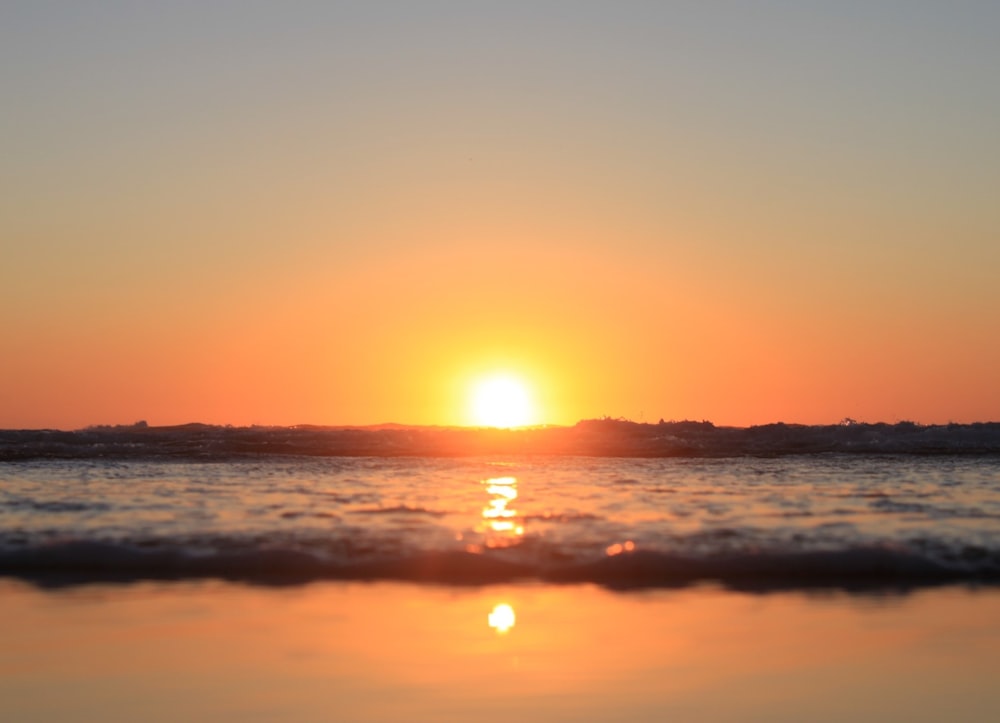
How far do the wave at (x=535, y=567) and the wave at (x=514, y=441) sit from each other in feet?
43.2

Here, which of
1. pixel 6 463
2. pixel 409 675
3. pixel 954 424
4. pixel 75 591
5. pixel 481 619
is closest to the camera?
pixel 409 675

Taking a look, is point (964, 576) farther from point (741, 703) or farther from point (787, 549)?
point (741, 703)

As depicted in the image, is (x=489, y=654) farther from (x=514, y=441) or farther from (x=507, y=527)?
(x=514, y=441)

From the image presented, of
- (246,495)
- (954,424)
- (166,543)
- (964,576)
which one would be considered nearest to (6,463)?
(246,495)

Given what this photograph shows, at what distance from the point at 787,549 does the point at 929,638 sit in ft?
8.50

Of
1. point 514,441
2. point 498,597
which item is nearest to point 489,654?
point 498,597

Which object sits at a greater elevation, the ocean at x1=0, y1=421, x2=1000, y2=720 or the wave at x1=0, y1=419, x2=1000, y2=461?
the wave at x1=0, y1=419, x2=1000, y2=461

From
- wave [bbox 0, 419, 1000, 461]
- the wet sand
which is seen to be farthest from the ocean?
wave [bbox 0, 419, 1000, 461]

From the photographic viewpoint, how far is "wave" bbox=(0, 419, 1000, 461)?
81.8ft

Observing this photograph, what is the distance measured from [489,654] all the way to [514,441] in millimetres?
24361

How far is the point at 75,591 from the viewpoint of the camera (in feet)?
26.5

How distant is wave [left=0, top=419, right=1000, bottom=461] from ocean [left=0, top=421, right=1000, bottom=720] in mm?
8947

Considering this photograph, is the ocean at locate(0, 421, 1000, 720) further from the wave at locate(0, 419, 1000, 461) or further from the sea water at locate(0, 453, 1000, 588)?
the wave at locate(0, 419, 1000, 461)

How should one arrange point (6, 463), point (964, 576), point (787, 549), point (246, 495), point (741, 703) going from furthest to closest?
point (6, 463), point (246, 495), point (787, 549), point (964, 576), point (741, 703)
